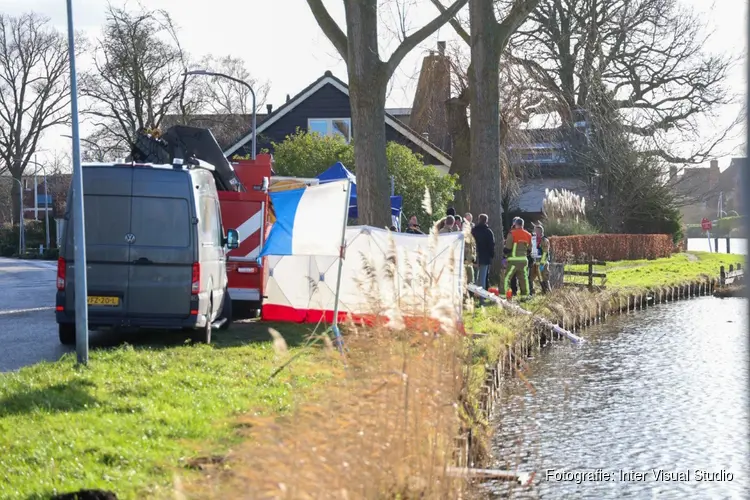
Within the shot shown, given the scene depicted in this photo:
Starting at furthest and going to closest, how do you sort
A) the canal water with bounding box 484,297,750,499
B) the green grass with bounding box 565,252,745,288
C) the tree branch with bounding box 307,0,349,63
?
the green grass with bounding box 565,252,745,288 → the tree branch with bounding box 307,0,349,63 → the canal water with bounding box 484,297,750,499

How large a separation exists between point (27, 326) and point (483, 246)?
9.10 m

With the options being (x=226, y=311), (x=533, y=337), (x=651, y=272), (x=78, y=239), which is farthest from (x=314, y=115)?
(x=78, y=239)

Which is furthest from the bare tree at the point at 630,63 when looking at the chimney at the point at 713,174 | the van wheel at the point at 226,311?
the van wheel at the point at 226,311

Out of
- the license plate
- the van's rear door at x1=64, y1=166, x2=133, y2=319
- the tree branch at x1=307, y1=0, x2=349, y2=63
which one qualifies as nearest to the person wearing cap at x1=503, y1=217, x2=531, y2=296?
the tree branch at x1=307, y1=0, x2=349, y2=63

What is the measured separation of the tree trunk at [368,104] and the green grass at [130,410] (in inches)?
213

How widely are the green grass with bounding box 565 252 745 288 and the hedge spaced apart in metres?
0.62

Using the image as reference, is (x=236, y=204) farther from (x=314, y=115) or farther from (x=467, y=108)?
(x=314, y=115)

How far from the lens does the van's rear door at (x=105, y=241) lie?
13195mm

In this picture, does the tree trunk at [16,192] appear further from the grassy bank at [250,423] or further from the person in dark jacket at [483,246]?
the grassy bank at [250,423]

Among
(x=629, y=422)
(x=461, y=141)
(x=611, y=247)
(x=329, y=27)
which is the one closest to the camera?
(x=629, y=422)

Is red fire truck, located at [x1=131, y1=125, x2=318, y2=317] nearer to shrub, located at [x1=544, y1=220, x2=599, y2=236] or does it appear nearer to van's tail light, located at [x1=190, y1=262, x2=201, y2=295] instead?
van's tail light, located at [x1=190, y1=262, x2=201, y2=295]

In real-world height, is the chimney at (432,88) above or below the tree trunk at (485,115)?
above

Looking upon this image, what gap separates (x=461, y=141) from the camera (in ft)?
97.5

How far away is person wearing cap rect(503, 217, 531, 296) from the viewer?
71.9 ft
